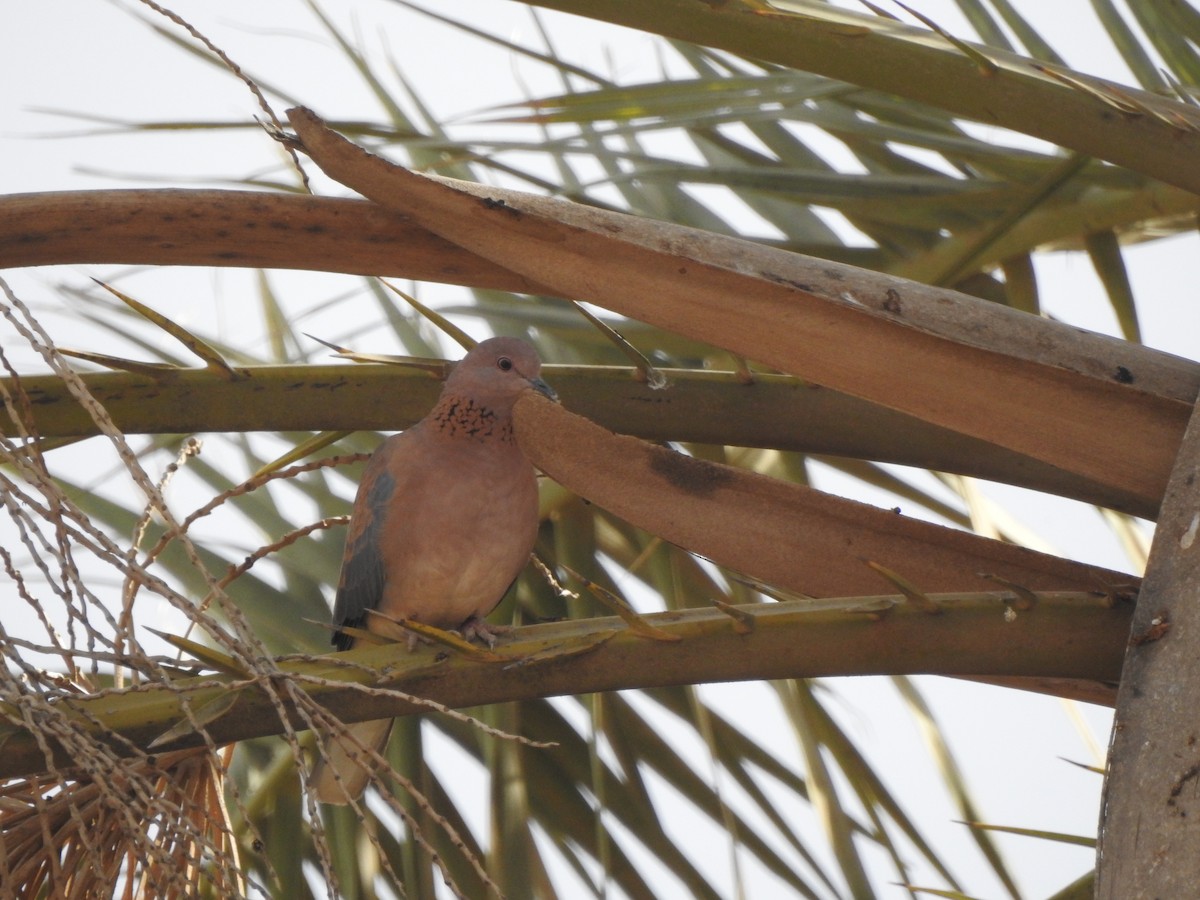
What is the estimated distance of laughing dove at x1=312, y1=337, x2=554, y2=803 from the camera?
208 centimetres

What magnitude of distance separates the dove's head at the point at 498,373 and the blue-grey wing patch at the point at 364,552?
227 mm

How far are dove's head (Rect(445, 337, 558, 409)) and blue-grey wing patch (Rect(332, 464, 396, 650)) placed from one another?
0.23m

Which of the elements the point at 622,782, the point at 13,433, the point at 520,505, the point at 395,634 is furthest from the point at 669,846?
the point at 13,433

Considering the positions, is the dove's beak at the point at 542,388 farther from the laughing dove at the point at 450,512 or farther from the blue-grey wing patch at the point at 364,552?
the blue-grey wing patch at the point at 364,552

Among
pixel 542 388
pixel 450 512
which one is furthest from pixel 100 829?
pixel 450 512

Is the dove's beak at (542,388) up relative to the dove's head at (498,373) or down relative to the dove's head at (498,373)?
down

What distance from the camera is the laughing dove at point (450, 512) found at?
2.08 meters

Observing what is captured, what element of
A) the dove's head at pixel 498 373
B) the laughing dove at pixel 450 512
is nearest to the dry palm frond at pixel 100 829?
the laughing dove at pixel 450 512

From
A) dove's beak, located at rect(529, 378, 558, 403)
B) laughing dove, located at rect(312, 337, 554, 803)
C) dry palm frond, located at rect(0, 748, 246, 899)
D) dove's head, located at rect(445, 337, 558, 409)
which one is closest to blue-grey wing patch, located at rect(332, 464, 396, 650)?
laughing dove, located at rect(312, 337, 554, 803)

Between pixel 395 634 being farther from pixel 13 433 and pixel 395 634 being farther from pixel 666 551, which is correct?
pixel 13 433

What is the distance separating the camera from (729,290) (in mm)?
1372

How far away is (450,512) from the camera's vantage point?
7.14 ft

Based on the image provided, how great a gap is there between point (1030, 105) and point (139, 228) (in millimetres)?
1008

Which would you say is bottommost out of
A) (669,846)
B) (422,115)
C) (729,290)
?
(669,846)
